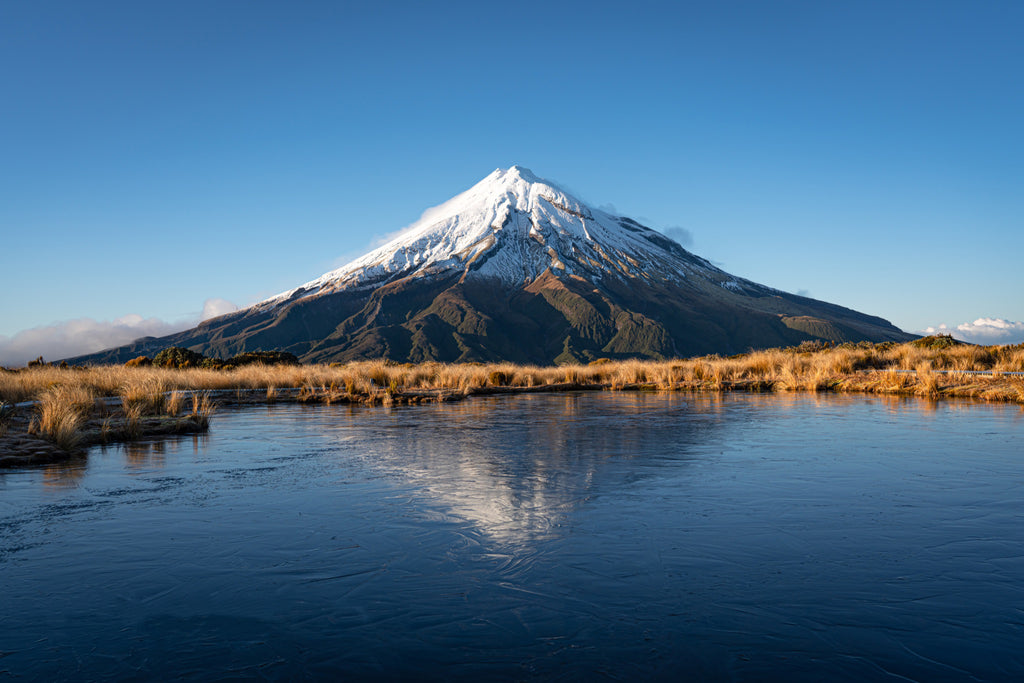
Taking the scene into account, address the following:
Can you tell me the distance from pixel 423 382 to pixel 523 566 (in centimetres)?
2558

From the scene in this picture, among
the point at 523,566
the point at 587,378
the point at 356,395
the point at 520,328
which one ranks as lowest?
the point at 523,566

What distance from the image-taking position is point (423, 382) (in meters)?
31.1

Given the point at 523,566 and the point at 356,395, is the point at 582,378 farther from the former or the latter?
the point at 523,566

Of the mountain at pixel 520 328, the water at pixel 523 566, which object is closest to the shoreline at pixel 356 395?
the water at pixel 523 566

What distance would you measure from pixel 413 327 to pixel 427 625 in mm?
168162

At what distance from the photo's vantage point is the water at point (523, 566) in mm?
4285

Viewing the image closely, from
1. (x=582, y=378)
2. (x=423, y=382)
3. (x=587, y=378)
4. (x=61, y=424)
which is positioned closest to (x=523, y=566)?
(x=61, y=424)

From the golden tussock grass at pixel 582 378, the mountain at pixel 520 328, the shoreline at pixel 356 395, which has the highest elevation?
the mountain at pixel 520 328

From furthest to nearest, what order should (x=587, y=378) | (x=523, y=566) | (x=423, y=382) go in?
(x=587, y=378)
(x=423, y=382)
(x=523, y=566)

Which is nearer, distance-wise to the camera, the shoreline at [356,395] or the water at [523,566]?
the water at [523,566]

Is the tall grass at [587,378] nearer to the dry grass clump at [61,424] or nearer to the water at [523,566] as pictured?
the dry grass clump at [61,424]

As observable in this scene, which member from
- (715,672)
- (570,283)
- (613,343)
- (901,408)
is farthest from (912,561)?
(570,283)

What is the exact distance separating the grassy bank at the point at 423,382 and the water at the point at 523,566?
20.9 ft

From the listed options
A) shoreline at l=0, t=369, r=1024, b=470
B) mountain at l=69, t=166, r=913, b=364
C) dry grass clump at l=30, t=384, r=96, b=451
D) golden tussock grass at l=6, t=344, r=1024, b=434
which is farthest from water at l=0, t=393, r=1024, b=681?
mountain at l=69, t=166, r=913, b=364
